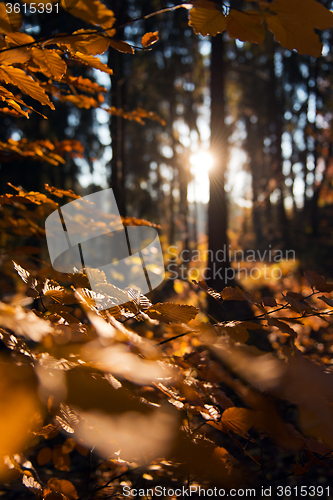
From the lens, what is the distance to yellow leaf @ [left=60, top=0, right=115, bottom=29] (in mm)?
563

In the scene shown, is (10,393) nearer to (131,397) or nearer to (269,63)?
(131,397)

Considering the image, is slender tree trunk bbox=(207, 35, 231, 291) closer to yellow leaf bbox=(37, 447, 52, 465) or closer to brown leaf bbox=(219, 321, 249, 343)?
yellow leaf bbox=(37, 447, 52, 465)

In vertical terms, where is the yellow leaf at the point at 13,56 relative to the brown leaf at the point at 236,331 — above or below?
above

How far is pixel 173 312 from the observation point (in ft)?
2.57

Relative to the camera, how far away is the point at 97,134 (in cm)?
1463

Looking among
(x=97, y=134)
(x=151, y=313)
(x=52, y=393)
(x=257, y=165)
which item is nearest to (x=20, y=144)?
(x=151, y=313)

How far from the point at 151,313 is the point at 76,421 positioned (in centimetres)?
31

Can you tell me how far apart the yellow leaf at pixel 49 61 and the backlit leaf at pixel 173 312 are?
66cm

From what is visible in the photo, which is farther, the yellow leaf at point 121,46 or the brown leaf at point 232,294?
the brown leaf at point 232,294

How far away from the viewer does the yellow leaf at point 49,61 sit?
2.22 feet

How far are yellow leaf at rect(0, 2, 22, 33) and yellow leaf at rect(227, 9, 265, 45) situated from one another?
46cm

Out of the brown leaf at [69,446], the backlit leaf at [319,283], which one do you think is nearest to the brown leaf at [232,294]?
the backlit leaf at [319,283]

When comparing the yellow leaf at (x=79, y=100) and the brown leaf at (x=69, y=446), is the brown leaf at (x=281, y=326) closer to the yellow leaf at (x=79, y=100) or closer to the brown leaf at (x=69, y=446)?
the brown leaf at (x=69, y=446)

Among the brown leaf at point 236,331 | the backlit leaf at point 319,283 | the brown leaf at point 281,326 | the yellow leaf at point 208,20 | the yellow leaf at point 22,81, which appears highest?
the yellow leaf at point 208,20
